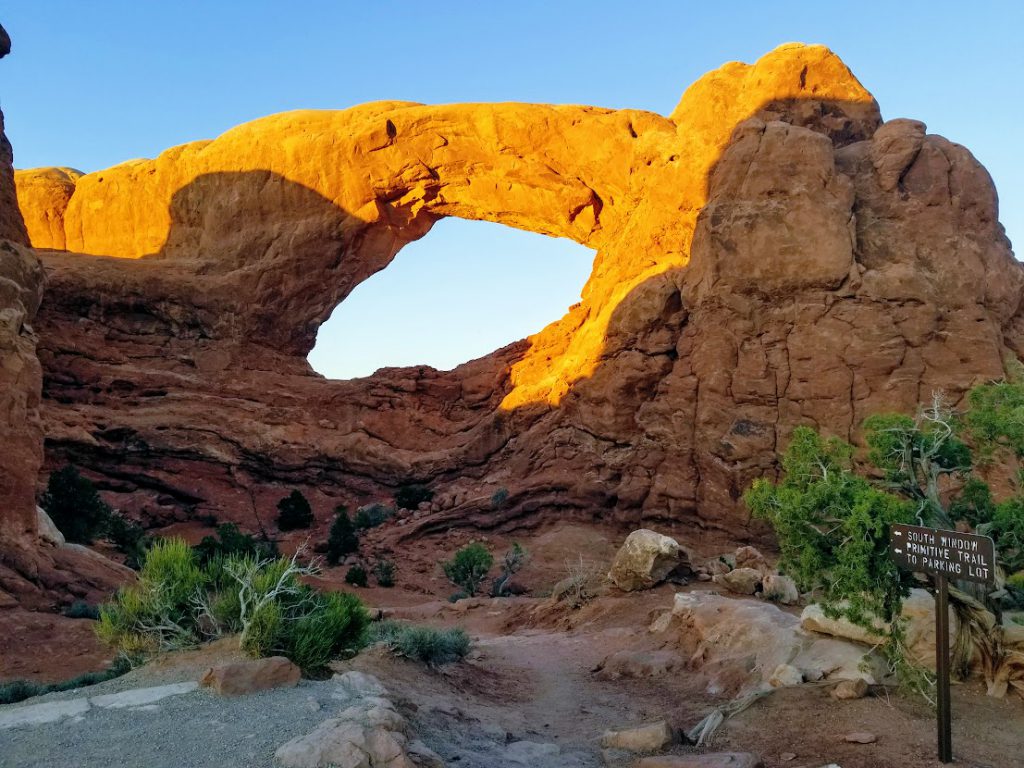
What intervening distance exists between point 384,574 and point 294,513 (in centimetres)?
726

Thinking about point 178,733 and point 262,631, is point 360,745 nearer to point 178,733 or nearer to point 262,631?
point 178,733

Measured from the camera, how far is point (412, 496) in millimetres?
32406

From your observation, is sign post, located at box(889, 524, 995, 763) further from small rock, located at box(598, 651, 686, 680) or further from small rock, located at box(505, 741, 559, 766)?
small rock, located at box(598, 651, 686, 680)

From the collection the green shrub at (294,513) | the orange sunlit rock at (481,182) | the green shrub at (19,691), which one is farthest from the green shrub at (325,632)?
the green shrub at (294,513)

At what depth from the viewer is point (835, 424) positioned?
25.8 metres

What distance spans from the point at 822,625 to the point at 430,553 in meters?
19.4

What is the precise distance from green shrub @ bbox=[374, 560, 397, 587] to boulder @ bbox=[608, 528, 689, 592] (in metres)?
9.21

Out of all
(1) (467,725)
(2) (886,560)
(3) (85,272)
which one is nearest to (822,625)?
(2) (886,560)

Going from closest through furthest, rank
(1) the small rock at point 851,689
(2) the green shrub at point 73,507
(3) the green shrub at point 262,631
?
(3) the green shrub at point 262,631
(1) the small rock at point 851,689
(2) the green shrub at point 73,507

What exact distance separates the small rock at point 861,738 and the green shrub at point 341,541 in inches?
867

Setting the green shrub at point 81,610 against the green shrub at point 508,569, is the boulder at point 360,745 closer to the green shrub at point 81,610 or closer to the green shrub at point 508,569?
the green shrub at point 81,610

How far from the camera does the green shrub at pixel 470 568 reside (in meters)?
25.2

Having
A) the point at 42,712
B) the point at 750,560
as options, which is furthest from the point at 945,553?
the point at 750,560

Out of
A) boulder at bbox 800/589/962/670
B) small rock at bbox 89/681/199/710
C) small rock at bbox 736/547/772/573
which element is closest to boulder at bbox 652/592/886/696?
boulder at bbox 800/589/962/670
